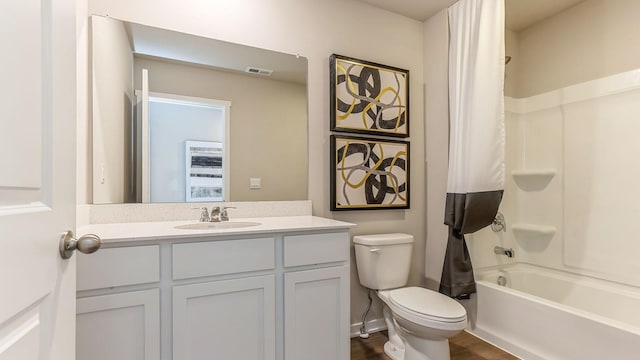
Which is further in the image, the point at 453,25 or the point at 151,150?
the point at 453,25

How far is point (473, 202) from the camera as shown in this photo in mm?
2006

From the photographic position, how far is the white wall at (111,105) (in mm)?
1567

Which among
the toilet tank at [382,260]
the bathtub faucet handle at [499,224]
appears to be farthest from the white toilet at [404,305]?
the bathtub faucet handle at [499,224]

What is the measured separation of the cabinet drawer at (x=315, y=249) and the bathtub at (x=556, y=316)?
1.23m

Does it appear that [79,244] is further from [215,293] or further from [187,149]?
[187,149]

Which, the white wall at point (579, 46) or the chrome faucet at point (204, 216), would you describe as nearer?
the chrome faucet at point (204, 216)

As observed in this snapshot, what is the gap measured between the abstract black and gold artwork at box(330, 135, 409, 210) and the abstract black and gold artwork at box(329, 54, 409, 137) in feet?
0.30

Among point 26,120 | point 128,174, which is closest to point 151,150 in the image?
point 128,174

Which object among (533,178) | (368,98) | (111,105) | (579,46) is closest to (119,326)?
(111,105)

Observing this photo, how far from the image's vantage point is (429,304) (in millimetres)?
1694

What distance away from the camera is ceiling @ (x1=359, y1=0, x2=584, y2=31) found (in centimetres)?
229

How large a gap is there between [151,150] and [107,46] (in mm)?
566

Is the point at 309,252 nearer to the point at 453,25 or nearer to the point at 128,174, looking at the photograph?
the point at 128,174

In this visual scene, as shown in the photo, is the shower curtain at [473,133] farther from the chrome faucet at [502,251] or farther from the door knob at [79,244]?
the door knob at [79,244]
